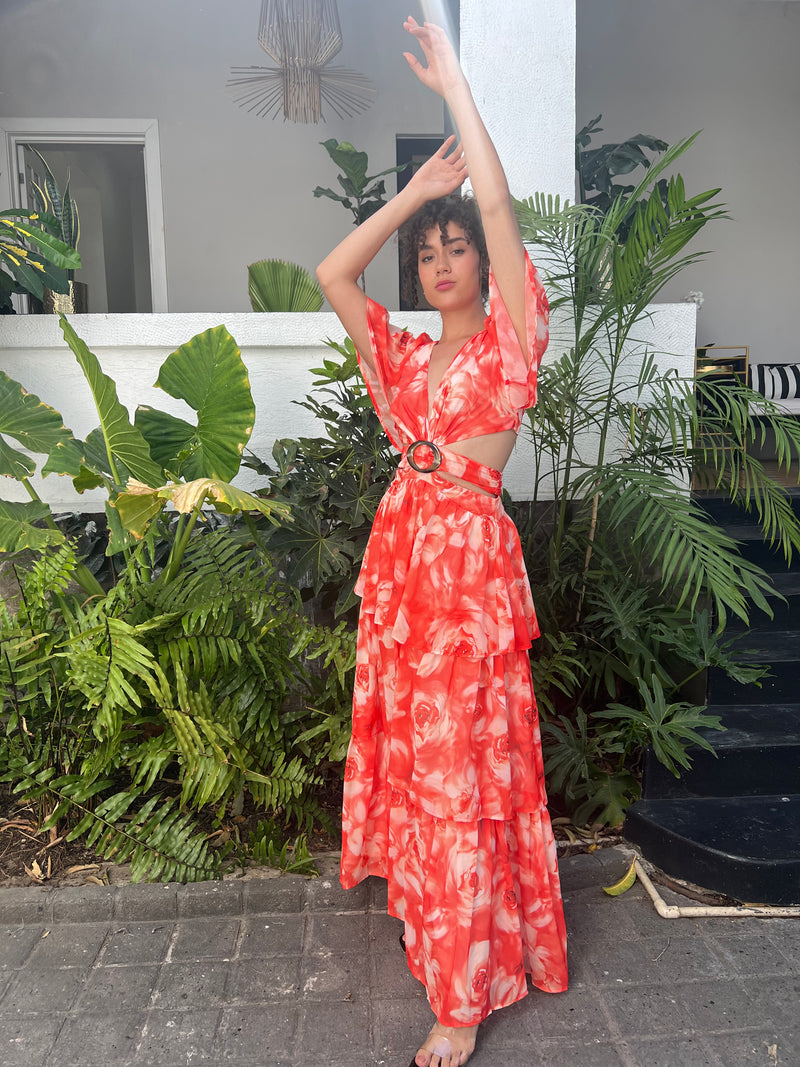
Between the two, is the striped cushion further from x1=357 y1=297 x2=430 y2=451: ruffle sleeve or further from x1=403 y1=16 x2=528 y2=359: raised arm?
x1=403 y1=16 x2=528 y2=359: raised arm

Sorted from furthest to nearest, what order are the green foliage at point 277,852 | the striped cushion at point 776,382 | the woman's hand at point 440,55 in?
the striped cushion at point 776,382, the green foliage at point 277,852, the woman's hand at point 440,55

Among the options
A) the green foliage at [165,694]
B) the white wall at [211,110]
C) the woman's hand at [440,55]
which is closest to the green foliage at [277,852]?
the green foliage at [165,694]

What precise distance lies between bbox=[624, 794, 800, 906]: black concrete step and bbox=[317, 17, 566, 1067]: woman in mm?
680

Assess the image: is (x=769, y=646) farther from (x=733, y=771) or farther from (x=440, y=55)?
(x=440, y=55)

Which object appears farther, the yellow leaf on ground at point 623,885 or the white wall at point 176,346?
the white wall at point 176,346

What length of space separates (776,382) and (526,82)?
172 inches

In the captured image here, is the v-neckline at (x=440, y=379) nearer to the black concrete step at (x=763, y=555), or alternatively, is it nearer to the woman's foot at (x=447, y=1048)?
the woman's foot at (x=447, y=1048)

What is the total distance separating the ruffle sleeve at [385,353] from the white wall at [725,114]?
5742 mm

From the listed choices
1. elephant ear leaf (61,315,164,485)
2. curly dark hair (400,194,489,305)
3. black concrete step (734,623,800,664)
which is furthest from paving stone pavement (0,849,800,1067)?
curly dark hair (400,194,489,305)

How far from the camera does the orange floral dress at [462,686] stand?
187 cm

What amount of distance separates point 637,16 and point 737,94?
1.08m

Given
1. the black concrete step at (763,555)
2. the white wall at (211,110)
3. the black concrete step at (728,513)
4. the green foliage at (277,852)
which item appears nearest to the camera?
the green foliage at (277,852)

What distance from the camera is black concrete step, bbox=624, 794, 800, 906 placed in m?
2.45

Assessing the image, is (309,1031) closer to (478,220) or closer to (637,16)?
(478,220)
